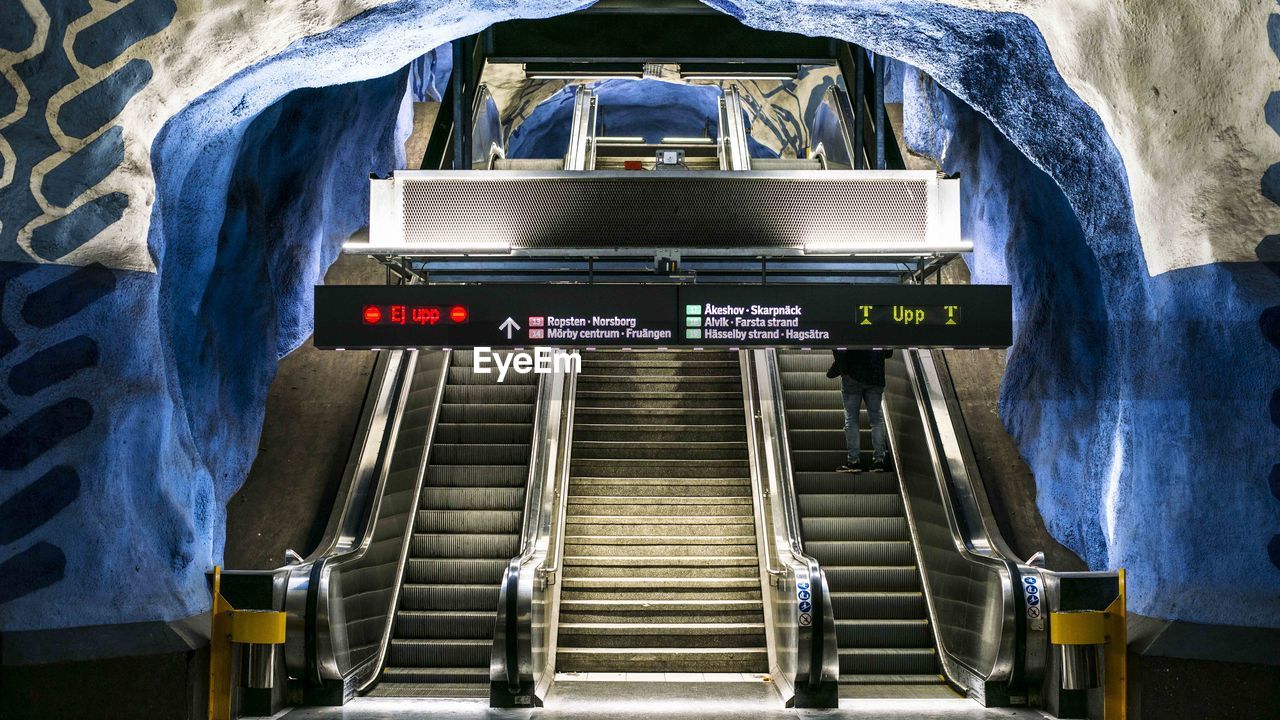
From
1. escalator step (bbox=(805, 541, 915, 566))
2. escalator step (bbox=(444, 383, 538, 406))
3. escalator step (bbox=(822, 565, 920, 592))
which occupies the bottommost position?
escalator step (bbox=(822, 565, 920, 592))

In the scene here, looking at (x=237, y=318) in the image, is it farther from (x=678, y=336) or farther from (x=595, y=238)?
(x=678, y=336)

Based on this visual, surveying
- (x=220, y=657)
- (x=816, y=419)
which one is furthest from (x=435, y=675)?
(x=816, y=419)

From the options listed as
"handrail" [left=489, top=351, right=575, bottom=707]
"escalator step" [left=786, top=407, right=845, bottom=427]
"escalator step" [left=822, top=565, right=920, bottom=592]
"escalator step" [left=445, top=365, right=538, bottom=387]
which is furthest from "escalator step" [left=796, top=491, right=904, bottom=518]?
"escalator step" [left=445, top=365, right=538, bottom=387]

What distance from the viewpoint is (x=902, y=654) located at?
831 cm

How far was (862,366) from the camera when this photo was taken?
9320mm

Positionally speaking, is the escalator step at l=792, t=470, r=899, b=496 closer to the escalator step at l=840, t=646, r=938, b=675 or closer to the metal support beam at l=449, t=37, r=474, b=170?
the escalator step at l=840, t=646, r=938, b=675

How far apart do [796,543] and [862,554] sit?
1.21 m

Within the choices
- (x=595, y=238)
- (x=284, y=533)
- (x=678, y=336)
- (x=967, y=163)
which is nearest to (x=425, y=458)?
(x=284, y=533)

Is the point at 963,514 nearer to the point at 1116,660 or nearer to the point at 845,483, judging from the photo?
the point at 845,483

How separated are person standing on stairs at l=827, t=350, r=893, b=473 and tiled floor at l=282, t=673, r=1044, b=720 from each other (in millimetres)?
2545

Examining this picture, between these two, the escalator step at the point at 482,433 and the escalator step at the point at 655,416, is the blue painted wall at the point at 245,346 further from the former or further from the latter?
the escalator step at the point at 655,416

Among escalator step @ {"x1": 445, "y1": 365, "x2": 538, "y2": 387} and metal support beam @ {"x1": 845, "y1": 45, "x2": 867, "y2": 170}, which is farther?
escalator step @ {"x1": 445, "y1": 365, "x2": 538, "y2": 387}

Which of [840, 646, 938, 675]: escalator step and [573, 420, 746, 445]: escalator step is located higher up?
[573, 420, 746, 445]: escalator step

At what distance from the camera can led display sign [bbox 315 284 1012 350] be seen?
652 centimetres
